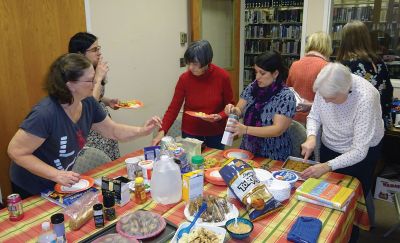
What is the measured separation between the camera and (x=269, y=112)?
205 cm

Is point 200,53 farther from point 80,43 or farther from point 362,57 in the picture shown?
point 362,57

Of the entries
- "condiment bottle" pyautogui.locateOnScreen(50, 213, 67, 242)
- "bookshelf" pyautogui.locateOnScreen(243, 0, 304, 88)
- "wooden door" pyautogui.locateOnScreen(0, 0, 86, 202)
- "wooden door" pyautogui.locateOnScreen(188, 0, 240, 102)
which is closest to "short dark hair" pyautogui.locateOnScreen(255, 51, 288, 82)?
"condiment bottle" pyautogui.locateOnScreen(50, 213, 67, 242)

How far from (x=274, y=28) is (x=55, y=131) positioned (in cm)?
595

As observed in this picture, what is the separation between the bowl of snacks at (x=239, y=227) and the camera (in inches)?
48.6

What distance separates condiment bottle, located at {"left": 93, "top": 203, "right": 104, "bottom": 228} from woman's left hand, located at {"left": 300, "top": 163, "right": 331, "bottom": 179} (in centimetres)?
102

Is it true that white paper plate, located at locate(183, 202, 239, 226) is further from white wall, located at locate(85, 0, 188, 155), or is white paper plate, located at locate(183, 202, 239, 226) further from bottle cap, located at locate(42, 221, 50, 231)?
white wall, located at locate(85, 0, 188, 155)

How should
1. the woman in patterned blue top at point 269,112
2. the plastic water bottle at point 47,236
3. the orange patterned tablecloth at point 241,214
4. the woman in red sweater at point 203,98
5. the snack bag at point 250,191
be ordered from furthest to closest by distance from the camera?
the woman in red sweater at point 203,98 < the woman in patterned blue top at point 269,112 < the snack bag at point 250,191 < the orange patterned tablecloth at point 241,214 < the plastic water bottle at point 47,236

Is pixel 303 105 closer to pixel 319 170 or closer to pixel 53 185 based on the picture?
pixel 319 170

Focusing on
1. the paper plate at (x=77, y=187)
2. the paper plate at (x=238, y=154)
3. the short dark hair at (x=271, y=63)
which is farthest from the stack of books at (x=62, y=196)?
the short dark hair at (x=271, y=63)

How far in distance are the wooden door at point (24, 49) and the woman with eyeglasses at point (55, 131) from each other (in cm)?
82

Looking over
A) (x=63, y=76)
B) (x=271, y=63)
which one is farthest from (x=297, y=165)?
(x=63, y=76)

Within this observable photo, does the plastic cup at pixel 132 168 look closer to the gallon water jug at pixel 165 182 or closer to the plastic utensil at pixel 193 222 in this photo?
the gallon water jug at pixel 165 182

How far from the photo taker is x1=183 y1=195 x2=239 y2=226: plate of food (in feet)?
4.43

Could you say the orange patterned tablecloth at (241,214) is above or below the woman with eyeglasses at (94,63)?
below
